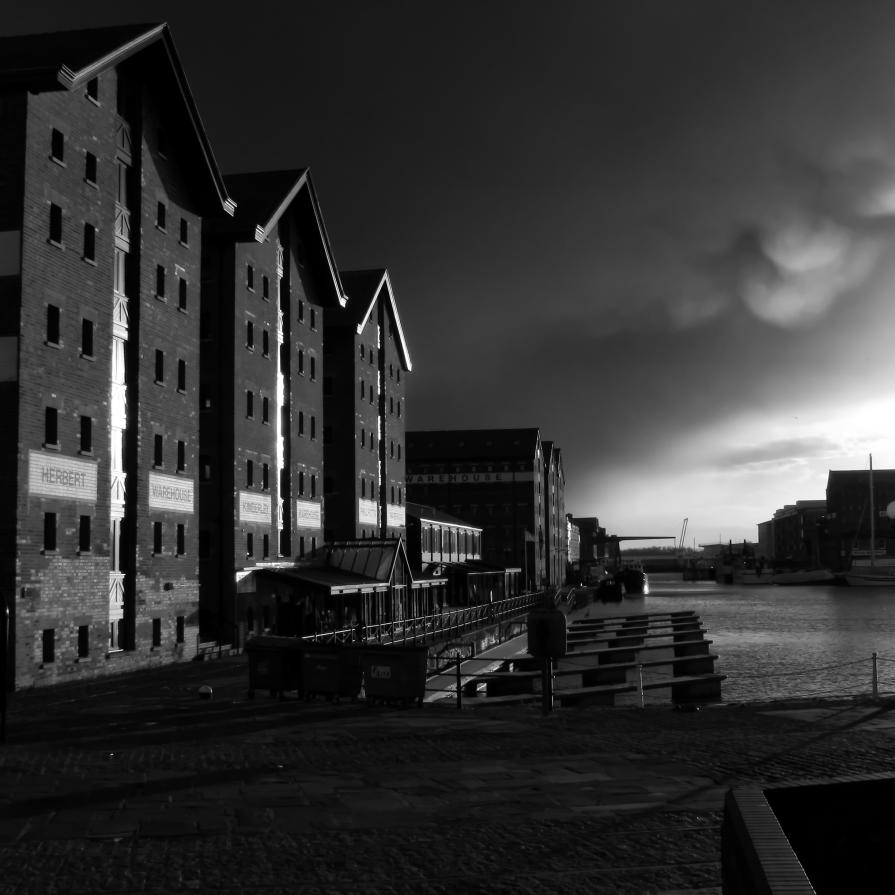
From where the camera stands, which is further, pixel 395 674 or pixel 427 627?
pixel 427 627

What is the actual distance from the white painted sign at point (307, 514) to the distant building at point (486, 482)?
7887cm

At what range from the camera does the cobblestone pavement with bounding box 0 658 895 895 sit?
29.0 ft

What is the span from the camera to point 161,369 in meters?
33.2

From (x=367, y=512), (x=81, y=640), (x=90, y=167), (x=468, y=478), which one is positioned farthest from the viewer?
(x=468, y=478)

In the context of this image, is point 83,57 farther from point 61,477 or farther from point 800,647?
point 800,647

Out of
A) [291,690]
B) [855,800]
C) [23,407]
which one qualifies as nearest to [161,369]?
[23,407]

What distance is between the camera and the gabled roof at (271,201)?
40844mm

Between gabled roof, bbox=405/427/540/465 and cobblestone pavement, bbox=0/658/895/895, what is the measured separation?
109090 millimetres

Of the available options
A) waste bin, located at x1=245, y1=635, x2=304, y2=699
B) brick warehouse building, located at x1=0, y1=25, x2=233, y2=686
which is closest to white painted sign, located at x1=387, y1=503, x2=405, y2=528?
brick warehouse building, located at x1=0, y1=25, x2=233, y2=686

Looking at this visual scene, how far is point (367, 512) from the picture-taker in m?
59.0

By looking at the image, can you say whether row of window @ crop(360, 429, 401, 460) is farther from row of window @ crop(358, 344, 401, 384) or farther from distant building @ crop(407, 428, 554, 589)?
distant building @ crop(407, 428, 554, 589)

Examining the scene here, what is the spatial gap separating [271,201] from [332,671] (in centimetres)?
2601

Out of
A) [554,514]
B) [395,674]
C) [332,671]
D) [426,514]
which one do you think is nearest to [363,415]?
[426,514]

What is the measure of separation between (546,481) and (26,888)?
5346 inches
